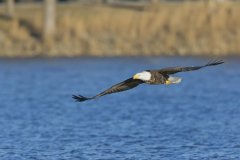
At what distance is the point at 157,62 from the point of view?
33.0 metres

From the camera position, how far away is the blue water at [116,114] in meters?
16.0

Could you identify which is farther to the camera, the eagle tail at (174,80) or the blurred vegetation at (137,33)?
the blurred vegetation at (137,33)

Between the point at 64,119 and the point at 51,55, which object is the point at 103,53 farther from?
the point at 64,119

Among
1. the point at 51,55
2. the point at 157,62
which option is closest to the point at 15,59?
the point at 51,55

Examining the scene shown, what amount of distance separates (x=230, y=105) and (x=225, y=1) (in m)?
17.8

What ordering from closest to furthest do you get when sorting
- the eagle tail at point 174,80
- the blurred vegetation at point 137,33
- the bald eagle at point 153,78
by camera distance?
1. the bald eagle at point 153,78
2. the eagle tail at point 174,80
3. the blurred vegetation at point 137,33

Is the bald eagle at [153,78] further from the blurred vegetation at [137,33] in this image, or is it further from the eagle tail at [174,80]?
the blurred vegetation at [137,33]

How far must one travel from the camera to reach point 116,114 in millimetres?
21297

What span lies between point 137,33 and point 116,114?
14765 mm

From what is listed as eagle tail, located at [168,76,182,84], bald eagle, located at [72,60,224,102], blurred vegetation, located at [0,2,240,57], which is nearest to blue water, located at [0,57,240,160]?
blurred vegetation, located at [0,2,240,57]

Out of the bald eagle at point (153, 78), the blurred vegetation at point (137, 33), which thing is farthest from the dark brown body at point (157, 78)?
the blurred vegetation at point (137, 33)

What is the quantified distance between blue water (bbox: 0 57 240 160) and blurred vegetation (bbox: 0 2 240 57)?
3.34 feet

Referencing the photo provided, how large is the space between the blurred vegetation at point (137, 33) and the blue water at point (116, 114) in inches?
40.0

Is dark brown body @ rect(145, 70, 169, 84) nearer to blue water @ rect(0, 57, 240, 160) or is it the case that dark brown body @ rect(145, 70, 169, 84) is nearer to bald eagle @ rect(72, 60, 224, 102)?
bald eagle @ rect(72, 60, 224, 102)
